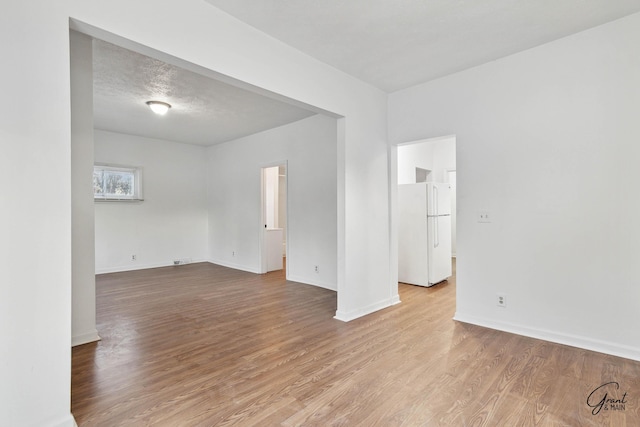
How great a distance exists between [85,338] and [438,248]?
4.78 meters

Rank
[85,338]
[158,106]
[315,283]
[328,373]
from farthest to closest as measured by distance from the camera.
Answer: [315,283] → [158,106] → [85,338] → [328,373]

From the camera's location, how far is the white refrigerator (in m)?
5.14

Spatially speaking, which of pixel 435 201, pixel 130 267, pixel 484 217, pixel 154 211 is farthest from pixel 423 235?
pixel 130 267

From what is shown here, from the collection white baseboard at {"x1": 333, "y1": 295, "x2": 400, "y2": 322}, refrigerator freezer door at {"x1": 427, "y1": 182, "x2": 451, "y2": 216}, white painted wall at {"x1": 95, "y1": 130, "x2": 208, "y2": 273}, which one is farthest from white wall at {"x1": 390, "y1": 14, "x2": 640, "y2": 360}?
white painted wall at {"x1": 95, "y1": 130, "x2": 208, "y2": 273}

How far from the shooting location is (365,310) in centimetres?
381

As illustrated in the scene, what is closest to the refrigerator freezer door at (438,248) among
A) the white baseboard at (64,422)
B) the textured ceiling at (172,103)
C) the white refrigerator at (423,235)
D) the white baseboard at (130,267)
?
the white refrigerator at (423,235)

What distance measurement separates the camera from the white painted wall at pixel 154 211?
6242mm

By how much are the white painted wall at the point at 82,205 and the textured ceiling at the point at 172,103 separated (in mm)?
412

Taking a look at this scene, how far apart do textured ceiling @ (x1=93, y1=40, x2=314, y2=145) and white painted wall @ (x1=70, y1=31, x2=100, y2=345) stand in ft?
1.35

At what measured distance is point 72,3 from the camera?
5.85ft

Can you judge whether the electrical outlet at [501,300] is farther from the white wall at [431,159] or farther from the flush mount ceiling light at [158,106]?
the flush mount ceiling light at [158,106]

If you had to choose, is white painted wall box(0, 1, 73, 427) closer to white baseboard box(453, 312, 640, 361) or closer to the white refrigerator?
white baseboard box(453, 312, 640, 361)

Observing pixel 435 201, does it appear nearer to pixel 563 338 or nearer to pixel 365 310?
pixel 365 310

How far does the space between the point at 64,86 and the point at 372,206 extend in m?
3.07
